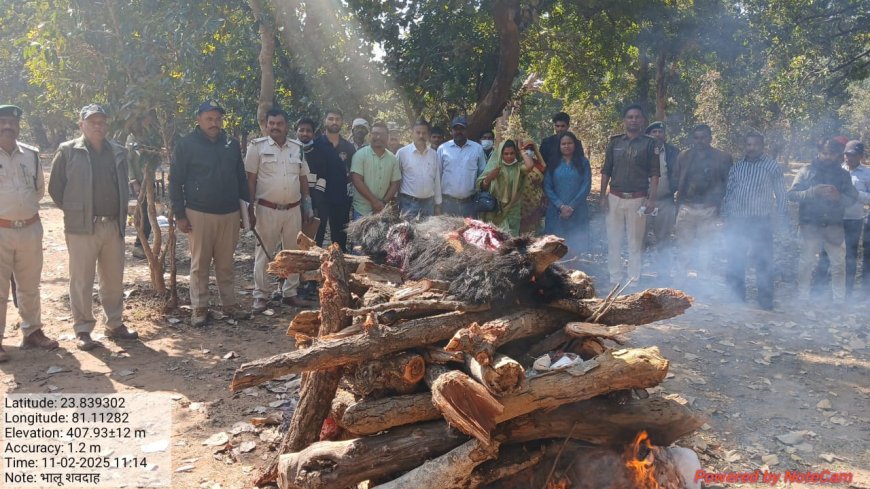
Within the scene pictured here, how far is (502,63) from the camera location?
10.3 meters

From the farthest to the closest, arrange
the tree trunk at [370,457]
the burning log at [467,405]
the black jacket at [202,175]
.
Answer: the black jacket at [202,175], the tree trunk at [370,457], the burning log at [467,405]

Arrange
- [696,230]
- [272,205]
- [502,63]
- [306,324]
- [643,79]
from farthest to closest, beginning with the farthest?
[643,79], [502,63], [696,230], [272,205], [306,324]

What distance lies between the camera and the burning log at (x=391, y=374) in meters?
2.98

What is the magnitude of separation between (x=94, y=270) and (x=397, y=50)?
24.9 ft

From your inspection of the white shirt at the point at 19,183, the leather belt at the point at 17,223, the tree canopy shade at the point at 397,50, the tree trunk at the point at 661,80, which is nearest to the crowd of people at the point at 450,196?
the leather belt at the point at 17,223

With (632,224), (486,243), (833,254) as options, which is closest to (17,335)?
(486,243)

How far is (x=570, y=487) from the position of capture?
288 cm

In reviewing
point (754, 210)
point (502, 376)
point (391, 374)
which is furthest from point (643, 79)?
point (502, 376)

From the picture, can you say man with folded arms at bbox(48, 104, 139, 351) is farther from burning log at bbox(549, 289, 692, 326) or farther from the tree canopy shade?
burning log at bbox(549, 289, 692, 326)

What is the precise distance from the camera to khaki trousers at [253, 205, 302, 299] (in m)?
6.42

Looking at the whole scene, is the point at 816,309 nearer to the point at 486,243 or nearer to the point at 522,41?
the point at 486,243

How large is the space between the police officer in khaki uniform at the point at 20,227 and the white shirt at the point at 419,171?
356cm

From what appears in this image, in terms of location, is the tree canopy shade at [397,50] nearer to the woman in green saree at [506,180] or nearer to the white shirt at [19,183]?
the white shirt at [19,183]

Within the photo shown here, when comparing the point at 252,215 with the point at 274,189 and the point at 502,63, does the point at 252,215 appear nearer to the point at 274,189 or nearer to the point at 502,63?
the point at 274,189
